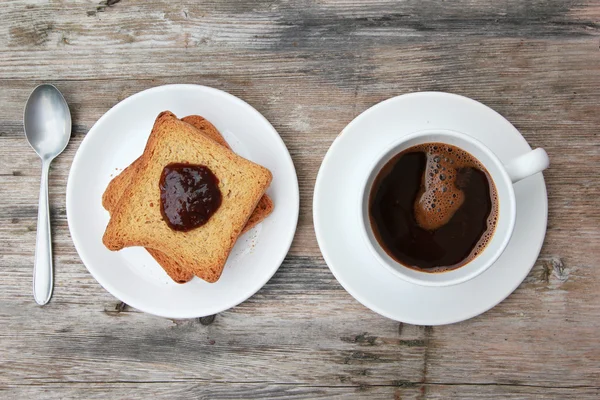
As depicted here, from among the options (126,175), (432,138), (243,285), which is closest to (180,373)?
(243,285)

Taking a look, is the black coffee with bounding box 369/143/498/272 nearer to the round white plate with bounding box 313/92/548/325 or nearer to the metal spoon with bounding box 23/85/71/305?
the round white plate with bounding box 313/92/548/325

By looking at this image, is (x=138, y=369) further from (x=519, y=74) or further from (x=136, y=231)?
Answer: (x=519, y=74)

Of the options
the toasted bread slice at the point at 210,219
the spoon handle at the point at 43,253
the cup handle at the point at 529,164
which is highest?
the cup handle at the point at 529,164

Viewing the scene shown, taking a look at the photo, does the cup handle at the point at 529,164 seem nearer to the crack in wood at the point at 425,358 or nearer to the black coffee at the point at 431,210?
the black coffee at the point at 431,210

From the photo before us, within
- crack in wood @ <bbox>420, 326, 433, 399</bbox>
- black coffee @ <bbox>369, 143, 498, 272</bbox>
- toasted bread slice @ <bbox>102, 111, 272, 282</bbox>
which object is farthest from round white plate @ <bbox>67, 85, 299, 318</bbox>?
crack in wood @ <bbox>420, 326, 433, 399</bbox>

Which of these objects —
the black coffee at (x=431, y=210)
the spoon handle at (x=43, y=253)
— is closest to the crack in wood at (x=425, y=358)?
the black coffee at (x=431, y=210)
